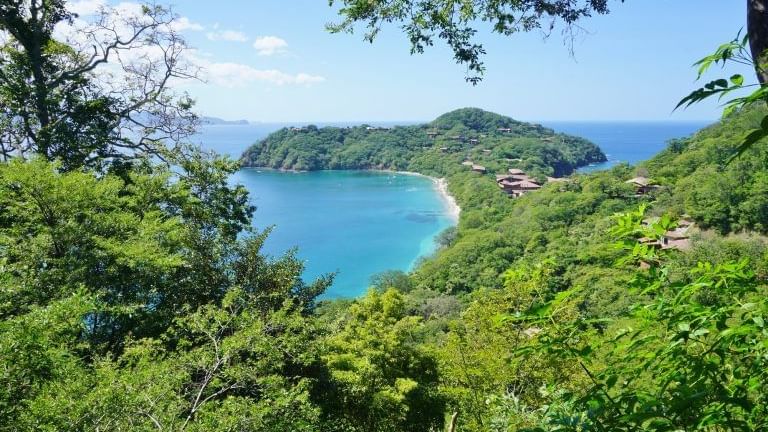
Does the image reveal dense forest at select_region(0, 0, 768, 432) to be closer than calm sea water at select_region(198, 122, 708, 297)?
Yes

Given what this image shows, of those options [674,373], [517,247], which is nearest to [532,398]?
[674,373]

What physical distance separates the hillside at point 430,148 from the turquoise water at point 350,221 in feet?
27.1

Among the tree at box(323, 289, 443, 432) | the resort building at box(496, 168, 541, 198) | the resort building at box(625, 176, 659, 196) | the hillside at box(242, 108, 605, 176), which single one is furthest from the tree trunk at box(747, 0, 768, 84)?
the hillside at box(242, 108, 605, 176)

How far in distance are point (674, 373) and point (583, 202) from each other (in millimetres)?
38508

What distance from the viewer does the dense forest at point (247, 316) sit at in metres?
1.42

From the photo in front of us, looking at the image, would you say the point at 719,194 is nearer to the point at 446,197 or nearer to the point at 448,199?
the point at 448,199

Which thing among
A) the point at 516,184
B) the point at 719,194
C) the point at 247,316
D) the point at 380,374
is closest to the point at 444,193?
the point at 516,184

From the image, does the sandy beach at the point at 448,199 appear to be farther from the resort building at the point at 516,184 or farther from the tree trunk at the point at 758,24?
the tree trunk at the point at 758,24

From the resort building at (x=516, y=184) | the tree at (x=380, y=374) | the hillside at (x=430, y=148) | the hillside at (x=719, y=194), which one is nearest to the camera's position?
the tree at (x=380, y=374)

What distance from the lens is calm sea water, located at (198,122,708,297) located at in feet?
119

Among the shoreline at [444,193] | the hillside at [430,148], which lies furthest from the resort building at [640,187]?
the hillside at [430,148]

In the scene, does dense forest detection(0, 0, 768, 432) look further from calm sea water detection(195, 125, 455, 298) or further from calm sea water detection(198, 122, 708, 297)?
calm sea water detection(198, 122, 708, 297)

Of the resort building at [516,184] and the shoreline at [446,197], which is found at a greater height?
the resort building at [516,184]

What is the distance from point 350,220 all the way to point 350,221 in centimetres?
42
